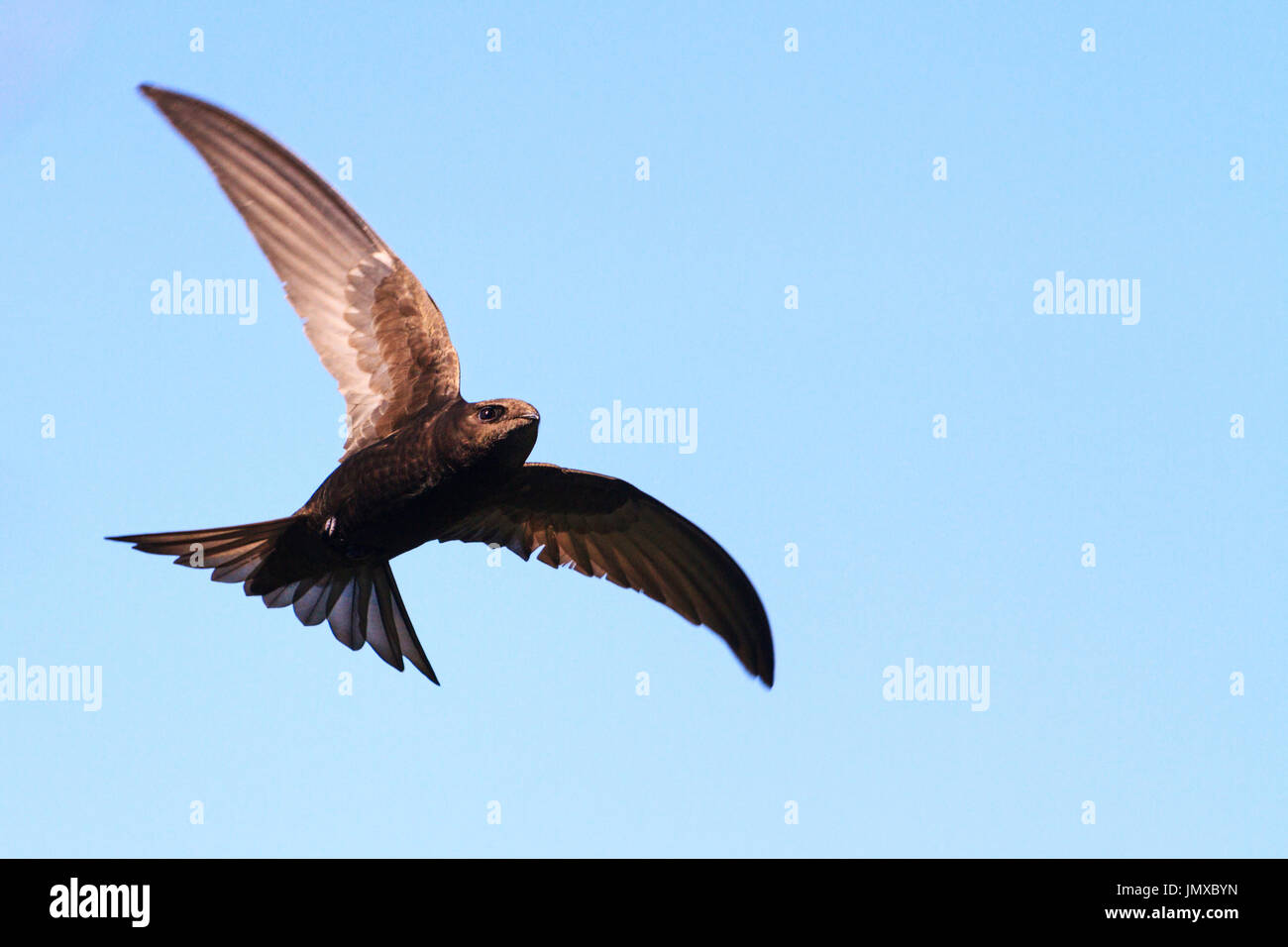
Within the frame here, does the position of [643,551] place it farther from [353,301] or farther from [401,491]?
[353,301]

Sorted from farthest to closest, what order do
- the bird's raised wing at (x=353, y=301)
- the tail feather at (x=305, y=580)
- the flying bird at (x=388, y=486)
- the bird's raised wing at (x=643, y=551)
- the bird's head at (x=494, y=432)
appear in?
1. the bird's raised wing at (x=643, y=551)
2. the bird's raised wing at (x=353, y=301)
3. the tail feather at (x=305, y=580)
4. the flying bird at (x=388, y=486)
5. the bird's head at (x=494, y=432)

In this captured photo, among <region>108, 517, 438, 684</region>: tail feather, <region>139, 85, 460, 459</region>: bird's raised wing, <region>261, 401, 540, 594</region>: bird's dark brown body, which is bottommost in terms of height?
<region>108, 517, 438, 684</region>: tail feather

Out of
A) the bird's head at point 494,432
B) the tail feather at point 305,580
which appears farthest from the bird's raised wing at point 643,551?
the bird's head at point 494,432

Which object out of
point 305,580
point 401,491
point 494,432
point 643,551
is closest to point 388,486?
point 401,491

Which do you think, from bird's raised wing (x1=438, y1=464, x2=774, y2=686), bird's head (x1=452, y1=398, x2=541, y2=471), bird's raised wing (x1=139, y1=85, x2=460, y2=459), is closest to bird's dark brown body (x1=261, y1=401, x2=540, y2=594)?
bird's head (x1=452, y1=398, x2=541, y2=471)

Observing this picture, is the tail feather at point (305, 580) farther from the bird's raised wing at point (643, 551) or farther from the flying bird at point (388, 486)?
the bird's raised wing at point (643, 551)

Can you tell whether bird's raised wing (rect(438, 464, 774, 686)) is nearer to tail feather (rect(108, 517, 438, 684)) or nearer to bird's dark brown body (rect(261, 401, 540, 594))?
tail feather (rect(108, 517, 438, 684))
